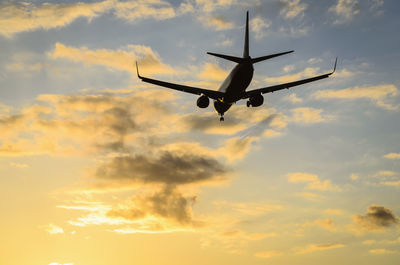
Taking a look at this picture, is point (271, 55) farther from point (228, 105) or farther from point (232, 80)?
point (228, 105)

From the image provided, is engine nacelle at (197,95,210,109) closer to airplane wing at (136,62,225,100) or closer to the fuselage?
airplane wing at (136,62,225,100)

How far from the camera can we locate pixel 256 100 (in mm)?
58781

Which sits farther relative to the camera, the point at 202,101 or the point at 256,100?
the point at 202,101

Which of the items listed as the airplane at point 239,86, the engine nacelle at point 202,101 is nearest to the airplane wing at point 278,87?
the airplane at point 239,86

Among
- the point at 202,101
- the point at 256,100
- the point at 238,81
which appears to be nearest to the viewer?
the point at 238,81

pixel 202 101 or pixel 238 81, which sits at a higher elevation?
pixel 202 101

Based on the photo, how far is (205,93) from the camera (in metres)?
59.2

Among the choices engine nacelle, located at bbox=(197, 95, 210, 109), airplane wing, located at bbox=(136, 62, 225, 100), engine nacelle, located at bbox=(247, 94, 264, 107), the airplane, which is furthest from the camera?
engine nacelle, located at bbox=(197, 95, 210, 109)

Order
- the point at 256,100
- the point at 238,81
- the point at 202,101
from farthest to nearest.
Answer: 1. the point at 202,101
2. the point at 256,100
3. the point at 238,81

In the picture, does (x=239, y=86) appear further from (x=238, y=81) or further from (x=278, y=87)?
(x=278, y=87)

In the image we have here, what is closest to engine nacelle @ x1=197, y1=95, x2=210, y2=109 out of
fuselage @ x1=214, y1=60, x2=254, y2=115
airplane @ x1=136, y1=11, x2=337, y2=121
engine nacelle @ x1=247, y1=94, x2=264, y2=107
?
airplane @ x1=136, y1=11, x2=337, y2=121

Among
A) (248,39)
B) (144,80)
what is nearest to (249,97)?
(248,39)

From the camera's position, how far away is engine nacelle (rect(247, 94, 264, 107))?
193 ft

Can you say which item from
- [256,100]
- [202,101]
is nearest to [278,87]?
[256,100]
